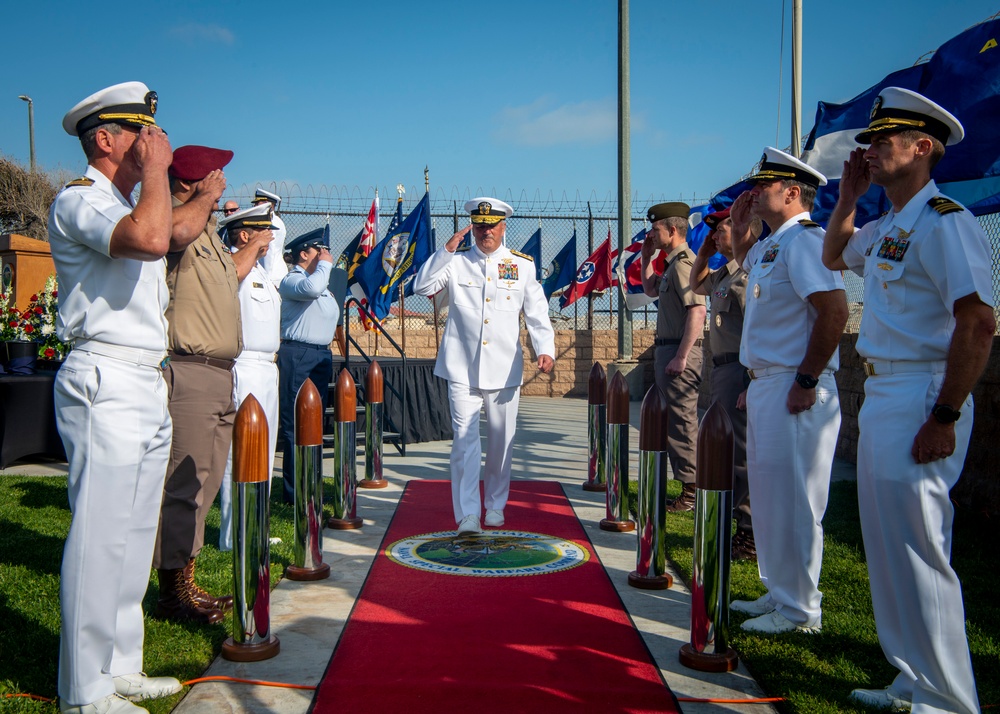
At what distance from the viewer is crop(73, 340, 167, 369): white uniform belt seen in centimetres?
292

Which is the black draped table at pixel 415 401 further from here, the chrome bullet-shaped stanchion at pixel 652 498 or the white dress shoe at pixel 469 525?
the chrome bullet-shaped stanchion at pixel 652 498

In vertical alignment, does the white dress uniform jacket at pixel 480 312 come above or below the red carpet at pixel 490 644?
above

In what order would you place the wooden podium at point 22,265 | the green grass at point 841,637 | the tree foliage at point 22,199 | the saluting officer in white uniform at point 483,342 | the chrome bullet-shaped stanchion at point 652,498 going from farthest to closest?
the tree foliage at point 22,199 → the wooden podium at point 22,265 → the saluting officer in white uniform at point 483,342 → the chrome bullet-shaped stanchion at point 652,498 → the green grass at point 841,637

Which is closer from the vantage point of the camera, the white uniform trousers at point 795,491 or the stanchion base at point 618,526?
the white uniform trousers at point 795,491

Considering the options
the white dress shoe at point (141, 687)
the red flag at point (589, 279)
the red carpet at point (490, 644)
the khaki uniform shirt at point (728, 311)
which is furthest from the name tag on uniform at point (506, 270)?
the red flag at point (589, 279)

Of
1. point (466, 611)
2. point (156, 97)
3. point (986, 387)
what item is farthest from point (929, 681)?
point (986, 387)

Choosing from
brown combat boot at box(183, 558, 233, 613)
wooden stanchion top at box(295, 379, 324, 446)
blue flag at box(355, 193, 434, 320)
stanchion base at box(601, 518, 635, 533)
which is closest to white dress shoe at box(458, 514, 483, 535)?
stanchion base at box(601, 518, 635, 533)

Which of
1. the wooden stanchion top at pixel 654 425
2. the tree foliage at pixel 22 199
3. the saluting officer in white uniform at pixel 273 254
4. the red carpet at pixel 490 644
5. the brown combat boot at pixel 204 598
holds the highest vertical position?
the tree foliage at pixel 22 199

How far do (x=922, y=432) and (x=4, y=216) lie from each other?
3039 cm

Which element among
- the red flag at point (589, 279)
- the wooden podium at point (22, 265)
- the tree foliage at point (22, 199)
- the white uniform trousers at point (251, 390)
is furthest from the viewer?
the tree foliage at point (22, 199)

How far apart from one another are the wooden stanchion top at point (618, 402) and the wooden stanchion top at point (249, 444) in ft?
10.2

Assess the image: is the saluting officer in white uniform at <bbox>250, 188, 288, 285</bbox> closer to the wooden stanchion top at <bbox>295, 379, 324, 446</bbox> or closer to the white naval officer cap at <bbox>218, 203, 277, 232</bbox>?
the white naval officer cap at <bbox>218, 203, 277, 232</bbox>

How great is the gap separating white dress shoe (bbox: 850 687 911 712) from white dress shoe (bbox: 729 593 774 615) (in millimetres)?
1021

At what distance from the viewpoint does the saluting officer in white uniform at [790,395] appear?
3.96 metres
